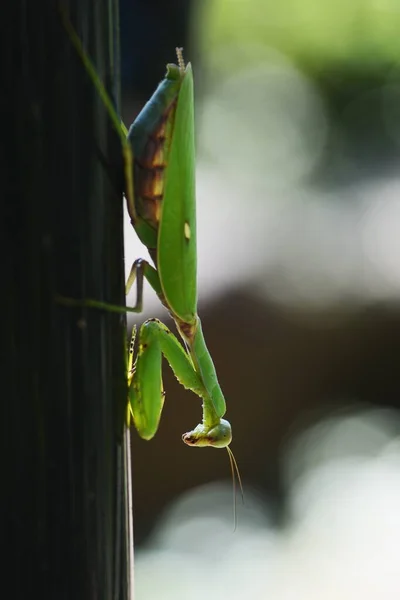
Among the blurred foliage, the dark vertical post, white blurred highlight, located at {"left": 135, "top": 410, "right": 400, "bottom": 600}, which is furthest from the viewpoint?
the blurred foliage

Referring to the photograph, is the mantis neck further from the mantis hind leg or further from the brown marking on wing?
the brown marking on wing

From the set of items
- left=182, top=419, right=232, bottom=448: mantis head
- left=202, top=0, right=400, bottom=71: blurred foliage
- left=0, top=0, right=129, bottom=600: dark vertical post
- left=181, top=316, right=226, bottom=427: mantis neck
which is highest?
left=202, top=0, right=400, bottom=71: blurred foliage

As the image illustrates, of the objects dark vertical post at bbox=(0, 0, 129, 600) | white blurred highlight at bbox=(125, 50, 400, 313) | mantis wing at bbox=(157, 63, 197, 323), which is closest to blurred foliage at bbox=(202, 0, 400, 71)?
white blurred highlight at bbox=(125, 50, 400, 313)

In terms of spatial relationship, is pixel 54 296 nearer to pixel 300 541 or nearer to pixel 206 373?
pixel 206 373

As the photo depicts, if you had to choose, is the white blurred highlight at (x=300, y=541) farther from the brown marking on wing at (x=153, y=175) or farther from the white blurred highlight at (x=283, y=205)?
the brown marking on wing at (x=153, y=175)

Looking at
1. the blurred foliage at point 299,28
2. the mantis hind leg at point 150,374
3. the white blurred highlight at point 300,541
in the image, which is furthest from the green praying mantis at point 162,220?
the blurred foliage at point 299,28

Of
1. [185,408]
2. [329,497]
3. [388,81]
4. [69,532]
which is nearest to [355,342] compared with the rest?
[329,497]

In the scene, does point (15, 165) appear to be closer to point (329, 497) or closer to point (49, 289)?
point (49, 289)

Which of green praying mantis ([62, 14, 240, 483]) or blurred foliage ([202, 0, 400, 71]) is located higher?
blurred foliage ([202, 0, 400, 71])
